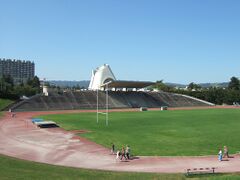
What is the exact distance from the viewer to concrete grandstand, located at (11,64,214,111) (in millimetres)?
84750

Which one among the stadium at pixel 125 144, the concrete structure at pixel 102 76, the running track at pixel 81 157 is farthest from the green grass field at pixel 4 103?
the running track at pixel 81 157

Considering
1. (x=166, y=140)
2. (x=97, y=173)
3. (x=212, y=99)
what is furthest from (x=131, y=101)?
(x=97, y=173)

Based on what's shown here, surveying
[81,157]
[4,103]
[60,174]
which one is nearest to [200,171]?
[60,174]

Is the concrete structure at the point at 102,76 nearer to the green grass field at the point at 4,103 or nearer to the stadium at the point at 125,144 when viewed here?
the green grass field at the point at 4,103

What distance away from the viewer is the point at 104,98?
96.2m

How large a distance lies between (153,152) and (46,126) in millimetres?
22964

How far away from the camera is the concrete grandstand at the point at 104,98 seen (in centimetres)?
8475

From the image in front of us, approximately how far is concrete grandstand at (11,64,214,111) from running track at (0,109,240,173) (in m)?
42.7

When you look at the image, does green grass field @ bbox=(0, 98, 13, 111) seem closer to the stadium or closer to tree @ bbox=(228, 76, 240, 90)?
the stadium

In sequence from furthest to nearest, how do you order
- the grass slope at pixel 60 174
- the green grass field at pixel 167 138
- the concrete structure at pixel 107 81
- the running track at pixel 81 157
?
the concrete structure at pixel 107 81, the green grass field at pixel 167 138, the running track at pixel 81 157, the grass slope at pixel 60 174

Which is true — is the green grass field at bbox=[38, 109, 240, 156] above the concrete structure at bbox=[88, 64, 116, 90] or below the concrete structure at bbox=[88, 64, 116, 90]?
below

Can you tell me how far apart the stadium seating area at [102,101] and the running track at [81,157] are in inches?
1689

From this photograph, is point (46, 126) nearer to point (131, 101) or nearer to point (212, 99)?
point (131, 101)

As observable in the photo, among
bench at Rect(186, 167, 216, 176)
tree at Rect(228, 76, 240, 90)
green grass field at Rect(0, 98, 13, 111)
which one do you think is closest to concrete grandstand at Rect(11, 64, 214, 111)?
green grass field at Rect(0, 98, 13, 111)
